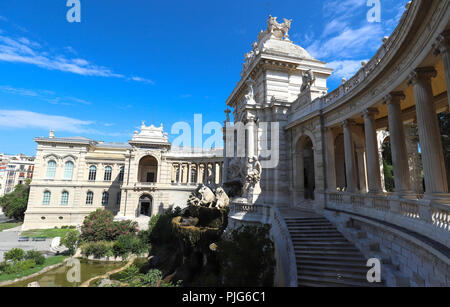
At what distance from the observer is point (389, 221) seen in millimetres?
9734

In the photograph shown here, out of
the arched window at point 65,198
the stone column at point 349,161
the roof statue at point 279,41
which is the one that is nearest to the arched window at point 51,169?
the arched window at point 65,198

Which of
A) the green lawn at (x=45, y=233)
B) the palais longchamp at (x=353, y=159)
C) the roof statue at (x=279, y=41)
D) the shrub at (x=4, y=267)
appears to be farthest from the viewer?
the green lawn at (x=45, y=233)

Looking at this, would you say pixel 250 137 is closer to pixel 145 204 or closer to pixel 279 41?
pixel 279 41

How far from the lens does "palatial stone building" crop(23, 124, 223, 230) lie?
41.5 metres

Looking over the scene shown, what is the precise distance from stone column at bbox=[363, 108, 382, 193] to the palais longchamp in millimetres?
55

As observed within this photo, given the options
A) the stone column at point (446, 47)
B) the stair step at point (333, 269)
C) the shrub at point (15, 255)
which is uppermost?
the stone column at point (446, 47)

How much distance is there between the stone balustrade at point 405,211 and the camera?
680 centimetres

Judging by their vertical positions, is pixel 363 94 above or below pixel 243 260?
above

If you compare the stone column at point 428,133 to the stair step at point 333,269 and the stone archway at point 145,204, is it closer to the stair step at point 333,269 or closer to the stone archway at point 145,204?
the stair step at point 333,269

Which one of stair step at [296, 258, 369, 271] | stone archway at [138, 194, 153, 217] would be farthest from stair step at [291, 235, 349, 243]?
stone archway at [138, 194, 153, 217]

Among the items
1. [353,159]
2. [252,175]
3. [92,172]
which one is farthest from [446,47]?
[92,172]
